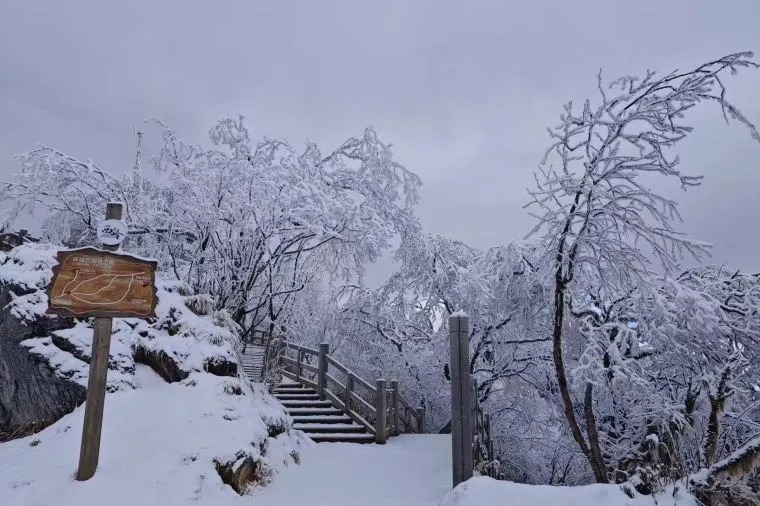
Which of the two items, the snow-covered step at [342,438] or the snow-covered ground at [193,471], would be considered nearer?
the snow-covered ground at [193,471]

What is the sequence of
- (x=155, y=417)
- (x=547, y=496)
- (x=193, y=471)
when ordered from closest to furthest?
(x=547, y=496), (x=193, y=471), (x=155, y=417)

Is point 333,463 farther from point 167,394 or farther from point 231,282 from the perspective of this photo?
point 231,282

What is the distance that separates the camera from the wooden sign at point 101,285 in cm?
502

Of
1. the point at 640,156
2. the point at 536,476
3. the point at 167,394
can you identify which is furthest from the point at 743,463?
the point at 536,476

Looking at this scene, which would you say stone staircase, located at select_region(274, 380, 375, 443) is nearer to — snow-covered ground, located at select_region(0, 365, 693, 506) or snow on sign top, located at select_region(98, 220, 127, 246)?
snow-covered ground, located at select_region(0, 365, 693, 506)

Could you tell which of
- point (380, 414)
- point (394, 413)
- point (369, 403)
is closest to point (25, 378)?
point (380, 414)

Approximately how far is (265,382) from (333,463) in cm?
290

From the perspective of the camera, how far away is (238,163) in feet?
29.9

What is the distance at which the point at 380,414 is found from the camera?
32.3 feet

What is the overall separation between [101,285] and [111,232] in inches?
24.6

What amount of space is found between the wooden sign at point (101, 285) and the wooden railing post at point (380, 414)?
566cm

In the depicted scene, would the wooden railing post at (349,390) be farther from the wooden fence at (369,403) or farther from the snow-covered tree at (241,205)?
the snow-covered tree at (241,205)

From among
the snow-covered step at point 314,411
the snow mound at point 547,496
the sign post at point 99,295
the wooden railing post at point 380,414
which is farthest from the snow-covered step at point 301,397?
the snow mound at point 547,496

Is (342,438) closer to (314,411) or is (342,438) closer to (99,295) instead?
(314,411)
